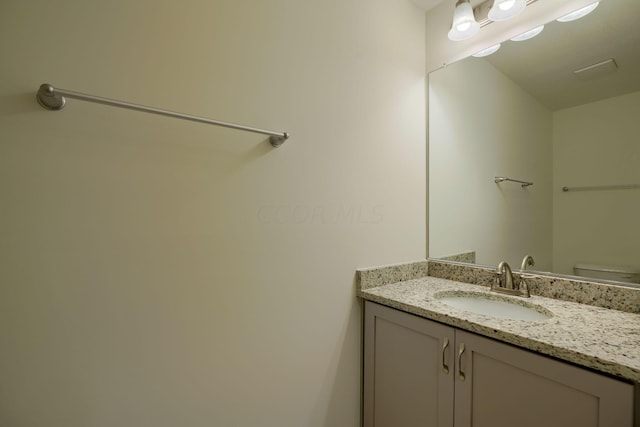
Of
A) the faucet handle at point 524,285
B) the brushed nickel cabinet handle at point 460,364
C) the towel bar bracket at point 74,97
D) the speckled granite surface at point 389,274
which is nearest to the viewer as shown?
the towel bar bracket at point 74,97

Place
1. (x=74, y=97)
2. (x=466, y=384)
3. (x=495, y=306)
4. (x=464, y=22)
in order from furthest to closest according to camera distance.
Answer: (x=464, y=22) → (x=495, y=306) → (x=466, y=384) → (x=74, y=97)

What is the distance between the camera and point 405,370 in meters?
1.08

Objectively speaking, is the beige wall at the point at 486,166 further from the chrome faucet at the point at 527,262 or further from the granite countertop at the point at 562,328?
the granite countertop at the point at 562,328

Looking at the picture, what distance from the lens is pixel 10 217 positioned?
631mm

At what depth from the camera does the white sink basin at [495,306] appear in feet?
3.46

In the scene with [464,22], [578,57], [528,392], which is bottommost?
[528,392]

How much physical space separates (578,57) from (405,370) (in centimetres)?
149

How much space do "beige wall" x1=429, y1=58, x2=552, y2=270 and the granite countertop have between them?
0.98ft

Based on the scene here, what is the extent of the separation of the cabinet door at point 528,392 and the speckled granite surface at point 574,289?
511mm

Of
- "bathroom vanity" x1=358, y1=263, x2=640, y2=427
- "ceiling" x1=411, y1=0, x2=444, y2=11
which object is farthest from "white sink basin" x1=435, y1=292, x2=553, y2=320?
"ceiling" x1=411, y1=0, x2=444, y2=11

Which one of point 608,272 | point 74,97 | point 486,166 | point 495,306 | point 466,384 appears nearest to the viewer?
point 74,97

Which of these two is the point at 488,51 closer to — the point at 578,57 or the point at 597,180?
the point at 578,57

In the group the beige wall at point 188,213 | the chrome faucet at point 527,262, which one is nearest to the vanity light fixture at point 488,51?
the beige wall at point 188,213

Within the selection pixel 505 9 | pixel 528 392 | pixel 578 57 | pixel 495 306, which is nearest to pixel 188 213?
pixel 528 392
